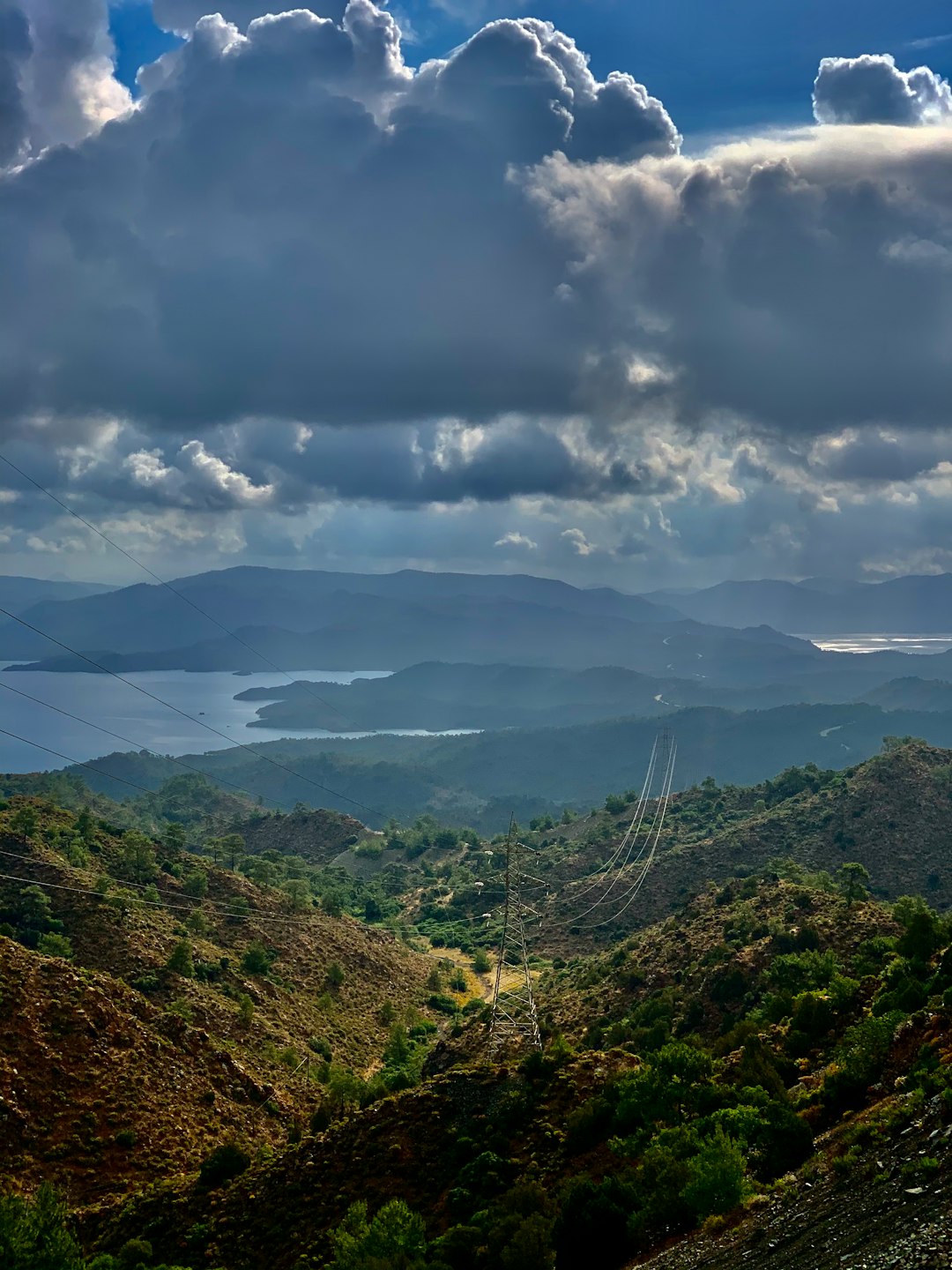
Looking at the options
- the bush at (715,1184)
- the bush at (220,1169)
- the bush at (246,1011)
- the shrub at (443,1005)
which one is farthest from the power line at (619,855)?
the bush at (715,1184)

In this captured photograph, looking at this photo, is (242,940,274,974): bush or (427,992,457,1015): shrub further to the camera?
(427,992,457,1015): shrub

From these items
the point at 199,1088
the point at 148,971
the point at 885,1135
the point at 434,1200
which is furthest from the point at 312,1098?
the point at 885,1135

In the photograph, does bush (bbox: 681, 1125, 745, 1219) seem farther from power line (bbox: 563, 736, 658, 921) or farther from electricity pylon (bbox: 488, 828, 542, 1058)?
power line (bbox: 563, 736, 658, 921)

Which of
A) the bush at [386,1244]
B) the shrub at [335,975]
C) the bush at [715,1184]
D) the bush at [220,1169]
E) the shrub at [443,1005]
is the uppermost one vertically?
the bush at [715,1184]

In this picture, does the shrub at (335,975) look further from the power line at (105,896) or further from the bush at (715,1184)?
the bush at (715,1184)

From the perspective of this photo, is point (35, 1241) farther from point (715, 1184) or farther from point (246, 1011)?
point (246, 1011)

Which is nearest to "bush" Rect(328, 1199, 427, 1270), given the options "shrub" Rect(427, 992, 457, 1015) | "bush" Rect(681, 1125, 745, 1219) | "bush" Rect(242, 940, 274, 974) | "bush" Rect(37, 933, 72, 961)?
"bush" Rect(681, 1125, 745, 1219)

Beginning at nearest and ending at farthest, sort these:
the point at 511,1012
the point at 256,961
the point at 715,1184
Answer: the point at 715,1184 < the point at 511,1012 < the point at 256,961

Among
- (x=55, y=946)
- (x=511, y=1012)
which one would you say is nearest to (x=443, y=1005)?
(x=511, y=1012)

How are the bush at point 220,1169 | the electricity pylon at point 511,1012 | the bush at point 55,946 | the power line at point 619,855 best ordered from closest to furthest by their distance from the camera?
the bush at point 220,1169
the electricity pylon at point 511,1012
the bush at point 55,946
the power line at point 619,855

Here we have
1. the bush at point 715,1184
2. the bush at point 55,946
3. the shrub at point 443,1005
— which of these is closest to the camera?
the bush at point 715,1184

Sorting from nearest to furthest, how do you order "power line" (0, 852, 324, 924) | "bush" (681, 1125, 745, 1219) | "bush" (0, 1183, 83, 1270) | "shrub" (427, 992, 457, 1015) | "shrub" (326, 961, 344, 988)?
"bush" (681, 1125, 745, 1219) → "bush" (0, 1183, 83, 1270) → "power line" (0, 852, 324, 924) → "shrub" (326, 961, 344, 988) → "shrub" (427, 992, 457, 1015)
